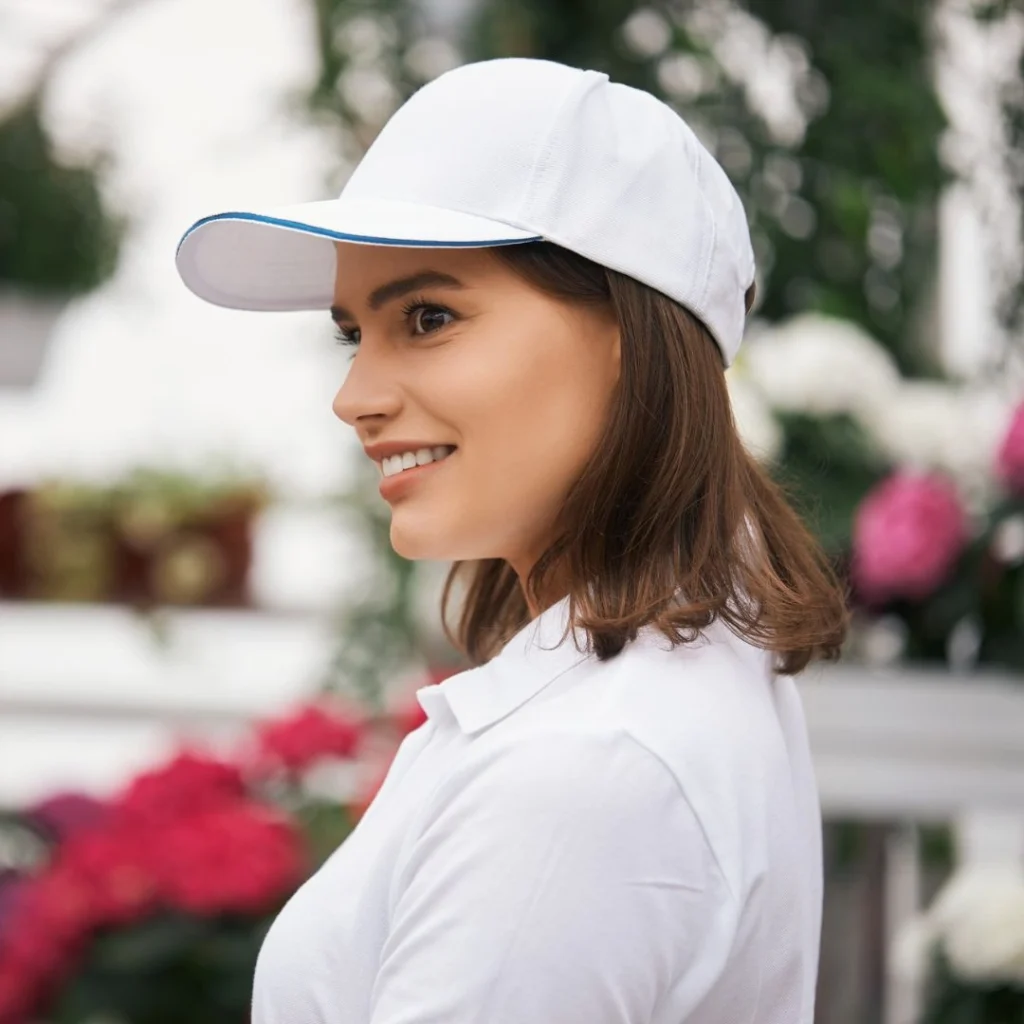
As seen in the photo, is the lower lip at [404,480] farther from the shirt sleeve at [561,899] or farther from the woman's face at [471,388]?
the shirt sleeve at [561,899]

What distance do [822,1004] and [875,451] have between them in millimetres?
720

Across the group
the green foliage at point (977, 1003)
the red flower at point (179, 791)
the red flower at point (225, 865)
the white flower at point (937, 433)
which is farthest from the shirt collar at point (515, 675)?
the white flower at point (937, 433)

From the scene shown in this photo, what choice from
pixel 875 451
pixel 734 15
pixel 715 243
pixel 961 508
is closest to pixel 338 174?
pixel 734 15

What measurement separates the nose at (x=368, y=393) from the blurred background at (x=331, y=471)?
347 mm

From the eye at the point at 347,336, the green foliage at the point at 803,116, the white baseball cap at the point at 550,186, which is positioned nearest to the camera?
the white baseball cap at the point at 550,186

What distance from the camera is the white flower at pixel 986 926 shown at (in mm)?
1492

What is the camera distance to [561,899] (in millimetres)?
647

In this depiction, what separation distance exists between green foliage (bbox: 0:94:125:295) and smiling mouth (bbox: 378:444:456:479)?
205 centimetres

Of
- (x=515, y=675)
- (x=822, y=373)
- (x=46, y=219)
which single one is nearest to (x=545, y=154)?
(x=515, y=675)

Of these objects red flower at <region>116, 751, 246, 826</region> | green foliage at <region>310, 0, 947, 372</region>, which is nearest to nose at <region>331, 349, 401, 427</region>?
red flower at <region>116, 751, 246, 826</region>

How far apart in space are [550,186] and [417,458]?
161 millimetres

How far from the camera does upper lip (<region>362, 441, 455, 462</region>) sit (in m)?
0.81

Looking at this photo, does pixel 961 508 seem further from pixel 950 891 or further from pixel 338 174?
pixel 338 174

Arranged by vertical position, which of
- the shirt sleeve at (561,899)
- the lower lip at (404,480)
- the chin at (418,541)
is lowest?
the shirt sleeve at (561,899)
